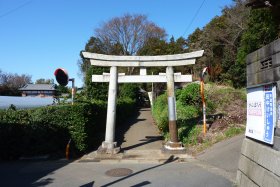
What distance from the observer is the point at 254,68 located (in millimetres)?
6297

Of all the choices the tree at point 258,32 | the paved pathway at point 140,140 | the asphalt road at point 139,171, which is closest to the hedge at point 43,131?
the asphalt road at point 139,171

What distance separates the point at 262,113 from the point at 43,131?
27.0ft

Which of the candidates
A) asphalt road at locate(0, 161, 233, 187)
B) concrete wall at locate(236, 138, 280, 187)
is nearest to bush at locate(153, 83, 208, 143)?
asphalt road at locate(0, 161, 233, 187)

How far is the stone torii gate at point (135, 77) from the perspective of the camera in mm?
11914

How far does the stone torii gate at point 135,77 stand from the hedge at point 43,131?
1038mm

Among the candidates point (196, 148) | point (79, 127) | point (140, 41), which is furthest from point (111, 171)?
point (140, 41)

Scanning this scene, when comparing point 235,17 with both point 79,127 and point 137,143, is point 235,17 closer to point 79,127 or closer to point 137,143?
point 137,143

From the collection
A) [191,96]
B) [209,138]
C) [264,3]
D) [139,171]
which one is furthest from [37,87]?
[264,3]

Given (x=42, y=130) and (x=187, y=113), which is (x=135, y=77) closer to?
(x=42, y=130)

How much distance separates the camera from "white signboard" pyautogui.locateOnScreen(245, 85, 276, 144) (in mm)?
5327

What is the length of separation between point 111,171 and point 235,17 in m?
21.7

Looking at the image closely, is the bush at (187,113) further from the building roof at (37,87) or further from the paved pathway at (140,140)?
the building roof at (37,87)

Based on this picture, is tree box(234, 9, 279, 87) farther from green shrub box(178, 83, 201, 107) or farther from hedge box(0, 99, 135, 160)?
hedge box(0, 99, 135, 160)

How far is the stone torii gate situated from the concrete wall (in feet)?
17.4
